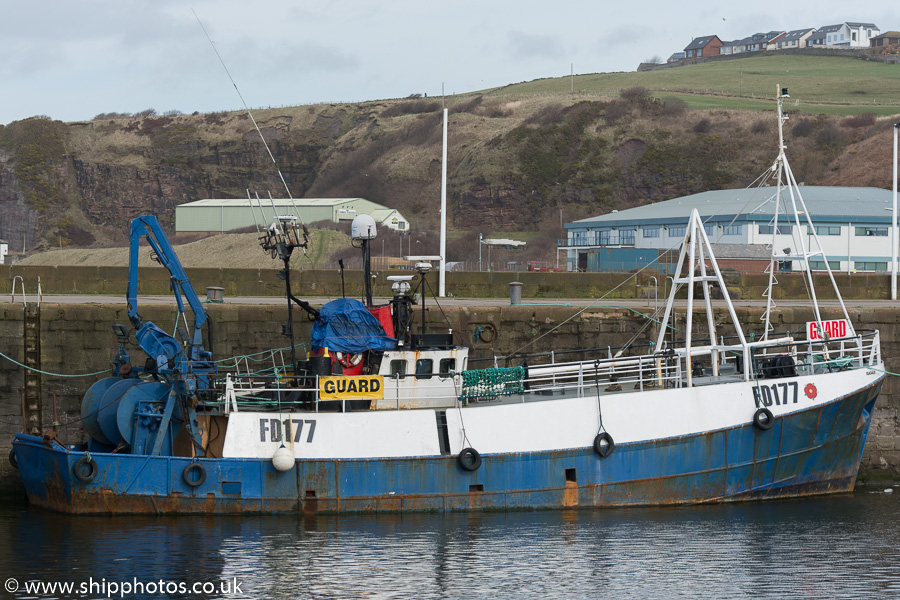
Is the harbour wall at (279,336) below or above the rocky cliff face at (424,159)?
below

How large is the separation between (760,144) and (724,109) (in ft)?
37.7

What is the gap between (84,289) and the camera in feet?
94.5

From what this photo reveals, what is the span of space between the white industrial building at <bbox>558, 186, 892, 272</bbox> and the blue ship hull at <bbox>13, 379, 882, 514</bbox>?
30395 mm

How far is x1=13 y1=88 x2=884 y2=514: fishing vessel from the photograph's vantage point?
1748cm

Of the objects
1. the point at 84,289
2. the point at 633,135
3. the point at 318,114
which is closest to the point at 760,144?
the point at 633,135

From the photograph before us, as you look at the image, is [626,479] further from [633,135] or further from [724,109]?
[724,109]

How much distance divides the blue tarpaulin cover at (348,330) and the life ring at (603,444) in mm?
3939

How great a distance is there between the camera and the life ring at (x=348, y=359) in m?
18.4

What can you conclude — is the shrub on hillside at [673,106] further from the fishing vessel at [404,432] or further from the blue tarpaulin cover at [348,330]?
the blue tarpaulin cover at [348,330]

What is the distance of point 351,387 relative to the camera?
58.6 feet

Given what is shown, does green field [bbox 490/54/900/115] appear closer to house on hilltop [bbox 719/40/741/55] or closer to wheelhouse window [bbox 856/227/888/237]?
house on hilltop [bbox 719/40/741/55]

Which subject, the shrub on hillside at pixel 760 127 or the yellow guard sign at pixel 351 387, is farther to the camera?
the shrub on hillside at pixel 760 127

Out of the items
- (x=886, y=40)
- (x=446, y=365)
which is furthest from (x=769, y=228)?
(x=886, y=40)

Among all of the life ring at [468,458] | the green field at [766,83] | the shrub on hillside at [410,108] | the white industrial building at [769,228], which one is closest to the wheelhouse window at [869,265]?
the white industrial building at [769,228]
